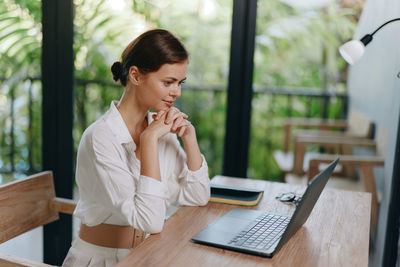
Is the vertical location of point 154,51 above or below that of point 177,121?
above

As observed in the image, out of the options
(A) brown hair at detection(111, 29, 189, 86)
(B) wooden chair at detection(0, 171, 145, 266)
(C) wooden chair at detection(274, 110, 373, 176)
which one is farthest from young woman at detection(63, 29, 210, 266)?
(C) wooden chair at detection(274, 110, 373, 176)

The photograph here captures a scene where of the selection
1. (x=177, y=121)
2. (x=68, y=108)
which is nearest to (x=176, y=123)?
(x=177, y=121)

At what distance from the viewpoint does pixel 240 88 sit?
2.19 meters

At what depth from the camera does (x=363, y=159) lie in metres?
2.39

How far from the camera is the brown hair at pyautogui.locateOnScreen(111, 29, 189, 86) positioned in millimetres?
1416

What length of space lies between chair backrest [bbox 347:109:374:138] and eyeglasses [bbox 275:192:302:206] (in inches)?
57.9

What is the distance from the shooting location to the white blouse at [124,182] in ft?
4.19

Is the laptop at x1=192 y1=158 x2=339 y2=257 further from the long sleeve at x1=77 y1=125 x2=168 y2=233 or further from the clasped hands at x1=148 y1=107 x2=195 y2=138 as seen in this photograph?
the clasped hands at x1=148 y1=107 x2=195 y2=138

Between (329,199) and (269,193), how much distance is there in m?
0.22

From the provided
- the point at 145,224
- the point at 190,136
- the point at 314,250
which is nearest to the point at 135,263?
the point at 145,224

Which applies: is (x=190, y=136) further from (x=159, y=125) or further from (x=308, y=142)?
(x=308, y=142)

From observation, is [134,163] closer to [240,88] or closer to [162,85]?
[162,85]

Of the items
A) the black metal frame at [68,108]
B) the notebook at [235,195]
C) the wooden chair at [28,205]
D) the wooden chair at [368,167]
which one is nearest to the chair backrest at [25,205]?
the wooden chair at [28,205]

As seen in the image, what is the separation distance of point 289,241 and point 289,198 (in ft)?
1.24
